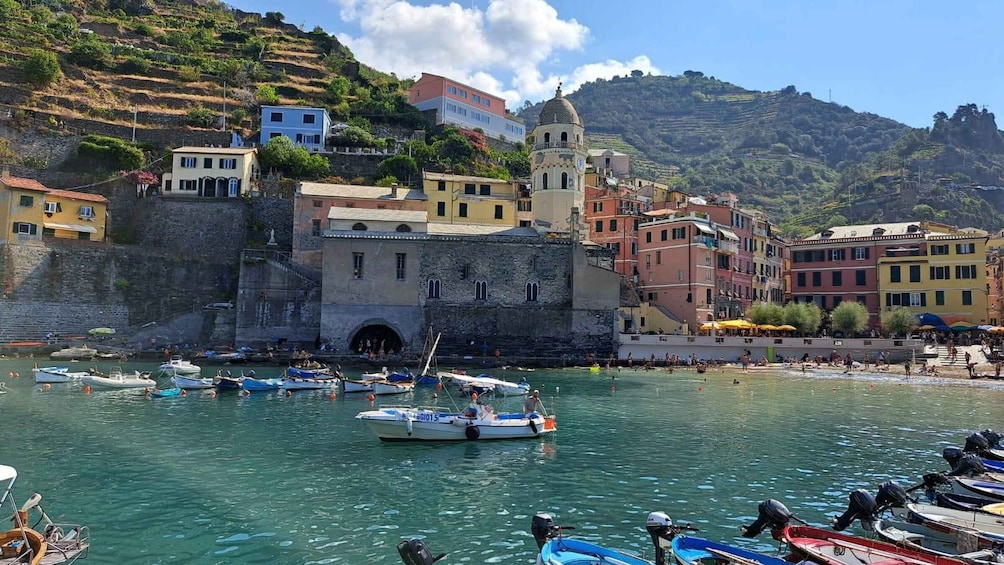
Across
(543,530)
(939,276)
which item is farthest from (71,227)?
(939,276)

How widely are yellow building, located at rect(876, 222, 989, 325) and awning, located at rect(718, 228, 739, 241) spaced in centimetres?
1227

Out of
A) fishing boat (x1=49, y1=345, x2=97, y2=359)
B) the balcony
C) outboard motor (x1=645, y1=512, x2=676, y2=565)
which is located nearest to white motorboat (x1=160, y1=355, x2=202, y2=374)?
fishing boat (x1=49, y1=345, x2=97, y2=359)

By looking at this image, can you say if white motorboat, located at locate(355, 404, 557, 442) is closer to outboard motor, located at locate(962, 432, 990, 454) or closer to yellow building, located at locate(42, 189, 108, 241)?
outboard motor, located at locate(962, 432, 990, 454)

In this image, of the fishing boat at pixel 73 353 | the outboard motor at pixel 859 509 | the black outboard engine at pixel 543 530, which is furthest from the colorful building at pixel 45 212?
the outboard motor at pixel 859 509

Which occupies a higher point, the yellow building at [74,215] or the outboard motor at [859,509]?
the yellow building at [74,215]

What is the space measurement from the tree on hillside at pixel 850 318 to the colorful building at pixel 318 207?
110 feet

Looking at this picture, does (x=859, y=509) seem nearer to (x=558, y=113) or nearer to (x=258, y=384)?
(x=258, y=384)

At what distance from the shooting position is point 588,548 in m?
9.77

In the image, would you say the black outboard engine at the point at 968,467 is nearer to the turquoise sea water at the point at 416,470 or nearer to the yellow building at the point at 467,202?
the turquoise sea water at the point at 416,470

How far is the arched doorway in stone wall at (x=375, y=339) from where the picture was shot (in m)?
47.3

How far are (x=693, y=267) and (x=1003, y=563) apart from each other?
44.9m

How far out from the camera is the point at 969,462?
14.2 metres

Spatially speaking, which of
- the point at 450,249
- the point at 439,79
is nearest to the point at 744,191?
the point at 439,79

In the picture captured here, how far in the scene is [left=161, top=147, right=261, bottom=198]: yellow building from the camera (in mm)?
57375
